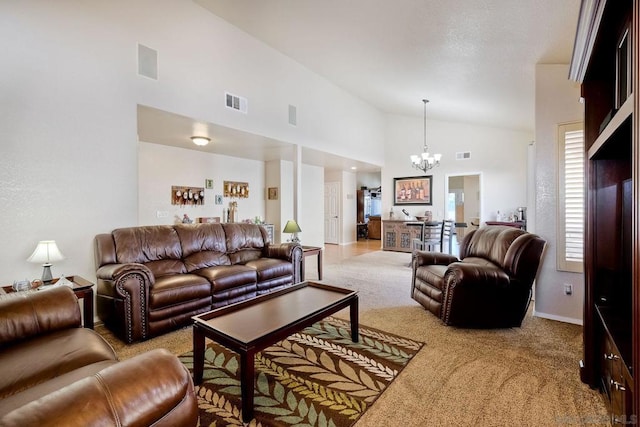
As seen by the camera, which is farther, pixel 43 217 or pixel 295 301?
pixel 43 217

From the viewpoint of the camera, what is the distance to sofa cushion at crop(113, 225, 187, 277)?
3.20 meters

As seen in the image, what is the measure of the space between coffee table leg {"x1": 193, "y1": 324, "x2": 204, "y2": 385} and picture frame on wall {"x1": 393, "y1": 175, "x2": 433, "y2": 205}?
712 centimetres

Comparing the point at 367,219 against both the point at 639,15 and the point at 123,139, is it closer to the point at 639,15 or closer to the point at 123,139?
the point at 123,139

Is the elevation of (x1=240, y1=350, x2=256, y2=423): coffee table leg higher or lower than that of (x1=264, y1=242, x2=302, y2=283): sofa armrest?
lower

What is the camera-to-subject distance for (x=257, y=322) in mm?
2039

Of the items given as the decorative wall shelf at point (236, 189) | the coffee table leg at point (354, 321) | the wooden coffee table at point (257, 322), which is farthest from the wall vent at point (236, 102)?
the coffee table leg at point (354, 321)

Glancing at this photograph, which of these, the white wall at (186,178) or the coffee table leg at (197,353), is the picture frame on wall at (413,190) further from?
the coffee table leg at (197,353)

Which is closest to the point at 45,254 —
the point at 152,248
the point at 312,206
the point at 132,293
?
the point at 132,293

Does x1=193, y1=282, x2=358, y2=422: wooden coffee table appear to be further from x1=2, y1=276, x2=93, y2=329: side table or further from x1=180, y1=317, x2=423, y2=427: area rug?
x1=2, y1=276, x2=93, y2=329: side table

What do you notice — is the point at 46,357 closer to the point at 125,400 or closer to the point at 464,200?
the point at 125,400

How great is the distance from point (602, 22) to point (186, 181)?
5.78 metres

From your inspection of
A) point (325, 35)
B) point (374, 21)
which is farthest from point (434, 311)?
point (325, 35)

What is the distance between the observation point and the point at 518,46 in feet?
10.1

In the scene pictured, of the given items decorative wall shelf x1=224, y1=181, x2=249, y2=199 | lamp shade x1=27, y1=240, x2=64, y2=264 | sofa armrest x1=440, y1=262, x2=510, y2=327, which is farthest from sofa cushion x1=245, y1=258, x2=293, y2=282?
decorative wall shelf x1=224, y1=181, x2=249, y2=199
